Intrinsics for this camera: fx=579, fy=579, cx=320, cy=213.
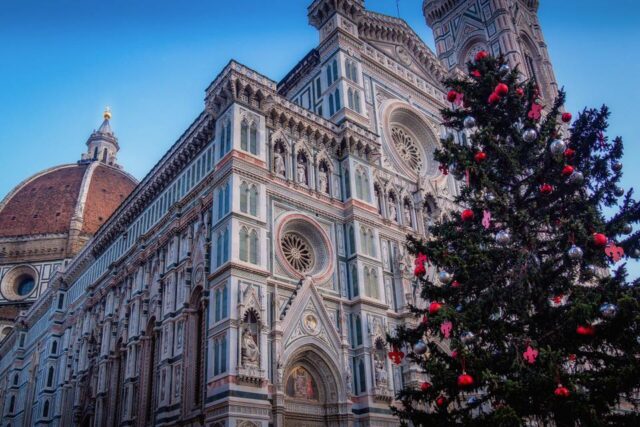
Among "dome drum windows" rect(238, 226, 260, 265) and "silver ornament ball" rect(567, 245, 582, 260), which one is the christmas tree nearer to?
"silver ornament ball" rect(567, 245, 582, 260)

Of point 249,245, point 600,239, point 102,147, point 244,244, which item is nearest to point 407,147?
point 249,245

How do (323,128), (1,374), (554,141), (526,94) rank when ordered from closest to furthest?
(554,141)
(526,94)
(323,128)
(1,374)

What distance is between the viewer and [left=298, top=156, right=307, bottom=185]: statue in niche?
1129 inches

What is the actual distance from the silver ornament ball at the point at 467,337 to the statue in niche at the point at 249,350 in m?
9.70

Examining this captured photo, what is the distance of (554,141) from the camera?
15.1 metres

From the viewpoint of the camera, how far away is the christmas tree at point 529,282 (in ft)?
42.4

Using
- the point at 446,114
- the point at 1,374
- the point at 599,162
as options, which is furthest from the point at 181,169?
the point at 1,374

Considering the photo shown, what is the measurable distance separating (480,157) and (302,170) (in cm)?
1393

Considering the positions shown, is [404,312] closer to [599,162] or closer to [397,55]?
[599,162]

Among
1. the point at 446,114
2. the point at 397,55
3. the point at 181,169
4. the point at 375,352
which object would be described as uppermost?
the point at 397,55

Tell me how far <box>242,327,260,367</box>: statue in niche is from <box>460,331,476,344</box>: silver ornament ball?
9699 millimetres

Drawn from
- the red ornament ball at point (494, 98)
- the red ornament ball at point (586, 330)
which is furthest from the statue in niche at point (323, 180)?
the red ornament ball at point (586, 330)

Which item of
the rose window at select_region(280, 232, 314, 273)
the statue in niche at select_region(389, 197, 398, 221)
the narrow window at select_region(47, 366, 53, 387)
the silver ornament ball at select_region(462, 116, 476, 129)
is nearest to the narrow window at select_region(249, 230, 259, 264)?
the rose window at select_region(280, 232, 314, 273)

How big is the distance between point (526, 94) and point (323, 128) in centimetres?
1447
